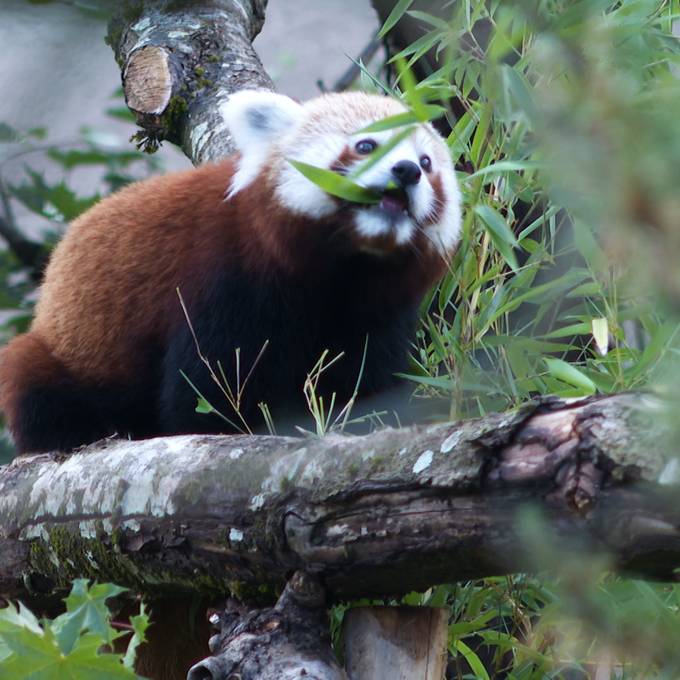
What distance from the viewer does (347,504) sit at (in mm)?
1576

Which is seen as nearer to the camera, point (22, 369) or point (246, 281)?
point (246, 281)

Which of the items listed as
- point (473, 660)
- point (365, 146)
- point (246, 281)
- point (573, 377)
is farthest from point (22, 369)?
point (573, 377)

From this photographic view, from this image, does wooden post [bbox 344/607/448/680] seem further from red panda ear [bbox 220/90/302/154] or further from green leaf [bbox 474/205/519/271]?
red panda ear [bbox 220/90/302/154]

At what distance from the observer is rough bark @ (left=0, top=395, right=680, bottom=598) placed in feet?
4.08

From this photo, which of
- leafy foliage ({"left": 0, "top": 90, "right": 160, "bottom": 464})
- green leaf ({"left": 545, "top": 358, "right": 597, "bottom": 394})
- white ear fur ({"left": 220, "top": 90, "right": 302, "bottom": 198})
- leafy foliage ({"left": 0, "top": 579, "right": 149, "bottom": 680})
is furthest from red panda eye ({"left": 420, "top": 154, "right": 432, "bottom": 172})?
leafy foliage ({"left": 0, "top": 579, "right": 149, "bottom": 680})

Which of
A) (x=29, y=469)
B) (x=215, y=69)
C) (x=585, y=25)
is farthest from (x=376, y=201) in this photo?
(x=585, y=25)

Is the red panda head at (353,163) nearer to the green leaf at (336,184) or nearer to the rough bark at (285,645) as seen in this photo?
the green leaf at (336,184)

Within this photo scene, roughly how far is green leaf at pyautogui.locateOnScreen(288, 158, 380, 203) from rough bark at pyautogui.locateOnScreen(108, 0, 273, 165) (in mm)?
1233

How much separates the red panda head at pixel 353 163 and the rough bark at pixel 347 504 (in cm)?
80

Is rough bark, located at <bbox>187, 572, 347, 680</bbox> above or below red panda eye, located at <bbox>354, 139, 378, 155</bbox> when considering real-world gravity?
below

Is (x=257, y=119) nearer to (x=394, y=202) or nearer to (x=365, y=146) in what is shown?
(x=365, y=146)

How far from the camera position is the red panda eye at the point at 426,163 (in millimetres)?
2592

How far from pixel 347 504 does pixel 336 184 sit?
0.74 m

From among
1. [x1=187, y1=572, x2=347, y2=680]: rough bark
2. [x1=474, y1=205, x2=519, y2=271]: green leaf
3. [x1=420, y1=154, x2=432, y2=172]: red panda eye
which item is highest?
[x1=420, y1=154, x2=432, y2=172]: red panda eye
